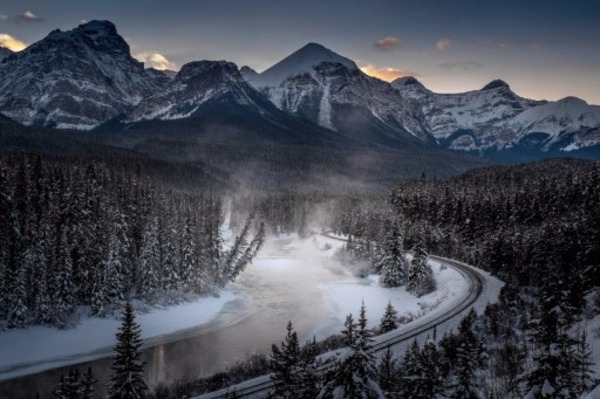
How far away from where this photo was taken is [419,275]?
73.9 metres

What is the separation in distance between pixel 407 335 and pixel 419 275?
117 ft

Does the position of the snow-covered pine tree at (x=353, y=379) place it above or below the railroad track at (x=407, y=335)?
above

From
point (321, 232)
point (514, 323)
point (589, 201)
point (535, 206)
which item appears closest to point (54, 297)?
point (514, 323)

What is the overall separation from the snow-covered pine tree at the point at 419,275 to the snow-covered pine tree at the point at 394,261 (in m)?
4.14

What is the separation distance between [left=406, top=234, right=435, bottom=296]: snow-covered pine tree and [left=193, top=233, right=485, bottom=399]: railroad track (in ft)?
16.5

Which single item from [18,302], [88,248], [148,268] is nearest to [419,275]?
[148,268]

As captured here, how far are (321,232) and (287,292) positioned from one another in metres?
73.3

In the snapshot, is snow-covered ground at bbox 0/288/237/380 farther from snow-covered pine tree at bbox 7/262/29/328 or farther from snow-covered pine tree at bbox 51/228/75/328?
snow-covered pine tree at bbox 51/228/75/328

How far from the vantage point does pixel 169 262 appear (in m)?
68.9

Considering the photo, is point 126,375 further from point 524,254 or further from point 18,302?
point 524,254

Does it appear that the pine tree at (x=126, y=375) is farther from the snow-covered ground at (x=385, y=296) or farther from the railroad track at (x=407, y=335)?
the snow-covered ground at (x=385, y=296)

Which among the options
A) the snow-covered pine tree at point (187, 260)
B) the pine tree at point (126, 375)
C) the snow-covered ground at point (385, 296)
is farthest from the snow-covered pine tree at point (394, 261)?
the pine tree at point (126, 375)

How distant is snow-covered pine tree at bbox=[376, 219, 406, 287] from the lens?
79.7 m

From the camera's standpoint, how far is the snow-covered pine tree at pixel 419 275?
238ft
